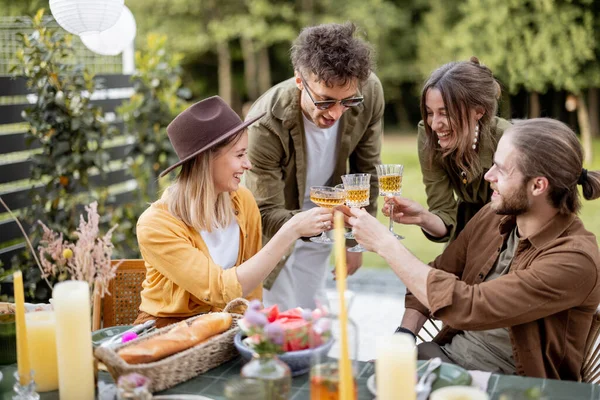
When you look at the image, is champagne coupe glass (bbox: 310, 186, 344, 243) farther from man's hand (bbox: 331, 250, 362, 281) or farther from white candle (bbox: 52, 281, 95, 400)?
white candle (bbox: 52, 281, 95, 400)

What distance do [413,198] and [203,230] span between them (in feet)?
23.7

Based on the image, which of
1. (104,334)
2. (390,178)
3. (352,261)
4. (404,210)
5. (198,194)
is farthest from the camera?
(352,261)

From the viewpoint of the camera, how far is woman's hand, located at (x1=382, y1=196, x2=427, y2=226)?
9.08 feet

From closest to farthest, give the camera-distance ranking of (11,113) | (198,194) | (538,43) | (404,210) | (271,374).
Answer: (271,374), (198,194), (404,210), (11,113), (538,43)

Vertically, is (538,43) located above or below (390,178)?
above

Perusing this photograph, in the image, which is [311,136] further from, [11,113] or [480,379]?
[11,113]

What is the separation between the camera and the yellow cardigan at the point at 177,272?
2.31m

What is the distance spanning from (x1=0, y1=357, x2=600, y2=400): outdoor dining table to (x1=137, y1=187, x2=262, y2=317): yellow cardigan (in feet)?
1.59

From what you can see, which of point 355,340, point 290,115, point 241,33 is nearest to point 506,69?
point 241,33

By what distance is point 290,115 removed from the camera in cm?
311

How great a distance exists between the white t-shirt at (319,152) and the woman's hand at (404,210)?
0.60 meters

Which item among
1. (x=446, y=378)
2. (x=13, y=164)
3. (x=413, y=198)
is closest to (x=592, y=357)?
(x=446, y=378)

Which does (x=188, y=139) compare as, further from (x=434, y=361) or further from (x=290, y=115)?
(x=434, y=361)

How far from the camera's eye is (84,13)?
374 centimetres
